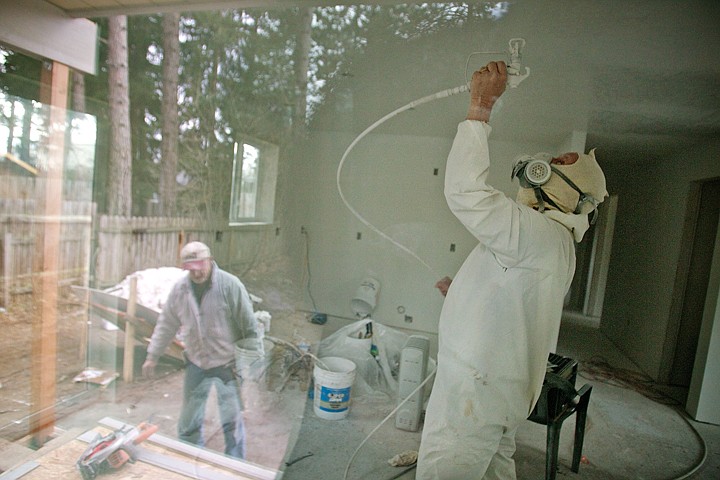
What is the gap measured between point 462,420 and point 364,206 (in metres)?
1.32

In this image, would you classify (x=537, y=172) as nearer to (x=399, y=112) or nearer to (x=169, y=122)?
(x=399, y=112)

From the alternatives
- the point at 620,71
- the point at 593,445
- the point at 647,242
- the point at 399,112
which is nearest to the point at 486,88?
the point at 399,112

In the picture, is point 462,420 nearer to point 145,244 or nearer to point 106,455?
point 106,455

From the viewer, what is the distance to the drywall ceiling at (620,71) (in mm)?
1240

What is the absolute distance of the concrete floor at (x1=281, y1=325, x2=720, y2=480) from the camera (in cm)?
142

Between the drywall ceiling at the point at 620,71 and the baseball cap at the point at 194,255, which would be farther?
the baseball cap at the point at 194,255

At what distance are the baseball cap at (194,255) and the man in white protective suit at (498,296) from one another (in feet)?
4.60

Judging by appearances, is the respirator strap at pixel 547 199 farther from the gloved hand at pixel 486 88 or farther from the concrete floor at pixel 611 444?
the concrete floor at pixel 611 444

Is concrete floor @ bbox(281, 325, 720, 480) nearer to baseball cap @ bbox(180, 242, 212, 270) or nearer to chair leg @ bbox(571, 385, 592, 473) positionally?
chair leg @ bbox(571, 385, 592, 473)

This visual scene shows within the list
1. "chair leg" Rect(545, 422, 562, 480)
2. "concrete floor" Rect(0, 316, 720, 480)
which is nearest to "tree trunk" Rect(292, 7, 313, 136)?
"concrete floor" Rect(0, 316, 720, 480)

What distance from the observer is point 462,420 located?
1.02 m

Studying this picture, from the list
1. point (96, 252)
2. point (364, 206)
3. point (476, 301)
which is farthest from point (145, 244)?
point (476, 301)

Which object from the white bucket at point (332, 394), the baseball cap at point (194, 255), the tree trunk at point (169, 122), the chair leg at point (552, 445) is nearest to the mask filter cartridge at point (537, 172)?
the chair leg at point (552, 445)

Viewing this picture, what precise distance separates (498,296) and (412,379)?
93 centimetres
